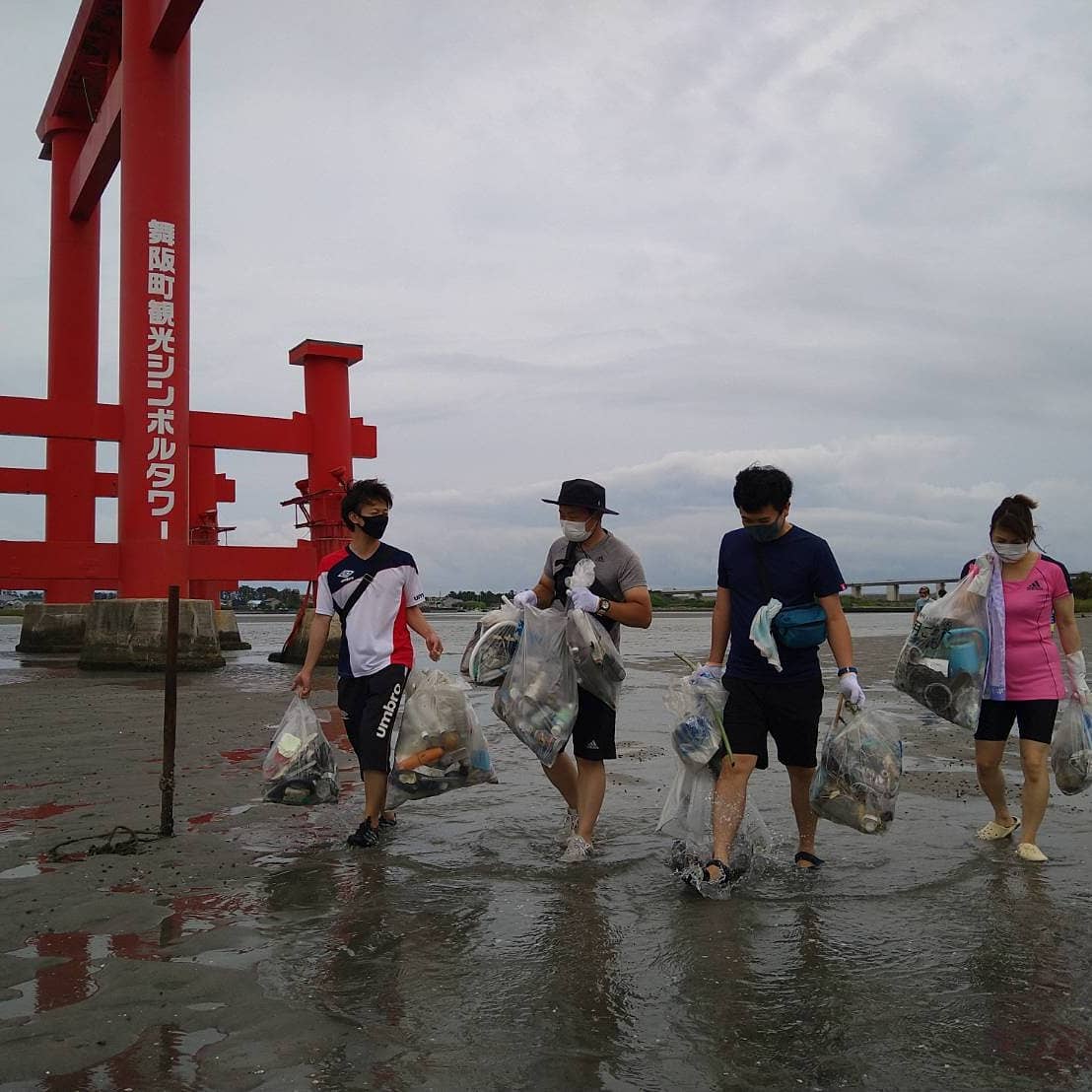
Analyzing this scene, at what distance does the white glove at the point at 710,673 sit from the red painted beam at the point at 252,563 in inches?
614

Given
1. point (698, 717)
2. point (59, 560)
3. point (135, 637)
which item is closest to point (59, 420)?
point (59, 560)

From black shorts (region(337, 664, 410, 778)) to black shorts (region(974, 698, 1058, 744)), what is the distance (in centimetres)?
273

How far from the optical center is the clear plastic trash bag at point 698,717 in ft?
15.2

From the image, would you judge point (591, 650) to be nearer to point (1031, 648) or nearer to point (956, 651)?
point (956, 651)

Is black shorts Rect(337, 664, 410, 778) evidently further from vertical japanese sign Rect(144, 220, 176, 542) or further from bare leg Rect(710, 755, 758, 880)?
vertical japanese sign Rect(144, 220, 176, 542)

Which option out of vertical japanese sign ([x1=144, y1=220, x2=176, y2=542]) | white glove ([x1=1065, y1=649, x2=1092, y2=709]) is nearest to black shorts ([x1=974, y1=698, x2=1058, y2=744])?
white glove ([x1=1065, y1=649, x2=1092, y2=709])

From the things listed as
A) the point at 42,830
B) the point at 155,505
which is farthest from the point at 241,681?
the point at 42,830

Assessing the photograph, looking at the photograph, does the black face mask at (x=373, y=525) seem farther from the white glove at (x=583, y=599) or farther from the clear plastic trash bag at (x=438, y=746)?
the white glove at (x=583, y=599)

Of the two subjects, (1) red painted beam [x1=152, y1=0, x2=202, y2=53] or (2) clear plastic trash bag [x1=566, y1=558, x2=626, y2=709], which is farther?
(1) red painted beam [x1=152, y1=0, x2=202, y2=53]

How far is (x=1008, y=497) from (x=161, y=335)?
15511 mm

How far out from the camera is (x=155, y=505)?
17.7 meters

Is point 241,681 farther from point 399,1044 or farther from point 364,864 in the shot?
point 399,1044

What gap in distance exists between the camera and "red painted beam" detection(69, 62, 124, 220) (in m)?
19.2

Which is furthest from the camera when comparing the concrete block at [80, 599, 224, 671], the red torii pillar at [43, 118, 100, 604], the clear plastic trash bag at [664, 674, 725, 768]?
the red torii pillar at [43, 118, 100, 604]
